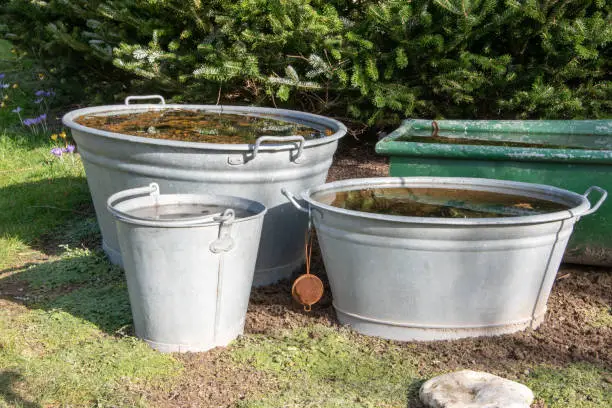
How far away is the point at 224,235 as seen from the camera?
2.98m

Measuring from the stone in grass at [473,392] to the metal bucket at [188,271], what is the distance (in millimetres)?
882

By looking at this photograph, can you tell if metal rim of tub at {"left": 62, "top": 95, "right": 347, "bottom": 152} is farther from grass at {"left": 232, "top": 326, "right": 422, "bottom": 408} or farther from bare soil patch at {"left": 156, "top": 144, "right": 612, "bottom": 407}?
grass at {"left": 232, "top": 326, "right": 422, "bottom": 408}

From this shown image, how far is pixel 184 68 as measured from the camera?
18.9ft

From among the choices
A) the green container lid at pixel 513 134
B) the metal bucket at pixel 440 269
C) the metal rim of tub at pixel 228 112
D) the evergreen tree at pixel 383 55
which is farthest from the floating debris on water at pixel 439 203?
the evergreen tree at pixel 383 55

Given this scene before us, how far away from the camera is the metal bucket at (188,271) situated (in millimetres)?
2936

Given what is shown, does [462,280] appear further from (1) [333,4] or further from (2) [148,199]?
(1) [333,4]

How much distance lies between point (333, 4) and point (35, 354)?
11.5ft

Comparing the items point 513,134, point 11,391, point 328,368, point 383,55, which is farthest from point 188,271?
point 383,55

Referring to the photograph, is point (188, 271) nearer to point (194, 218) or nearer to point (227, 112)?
point (194, 218)

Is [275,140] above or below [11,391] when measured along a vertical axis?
above

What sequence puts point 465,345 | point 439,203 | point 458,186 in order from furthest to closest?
point 458,186, point 439,203, point 465,345

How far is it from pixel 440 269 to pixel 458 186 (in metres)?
0.72

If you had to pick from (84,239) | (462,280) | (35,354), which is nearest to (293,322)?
(462,280)

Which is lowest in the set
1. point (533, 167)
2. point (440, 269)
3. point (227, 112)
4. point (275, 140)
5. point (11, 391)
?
point (11, 391)
